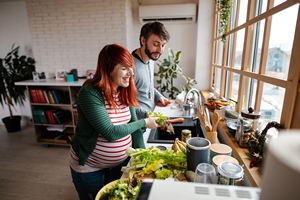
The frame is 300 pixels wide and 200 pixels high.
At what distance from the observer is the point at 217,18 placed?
9.66 feet

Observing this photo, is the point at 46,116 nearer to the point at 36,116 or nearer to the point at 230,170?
the point at 36,116

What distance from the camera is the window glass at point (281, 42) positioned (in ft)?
3.29

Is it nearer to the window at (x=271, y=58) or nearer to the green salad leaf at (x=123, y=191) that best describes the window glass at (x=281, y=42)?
the window at (x=271, y=58)

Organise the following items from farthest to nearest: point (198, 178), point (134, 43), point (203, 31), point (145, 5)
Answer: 1. point (134, 43)
2. point (145, 5)
3. point (203, 31)
4. point (198, 178)

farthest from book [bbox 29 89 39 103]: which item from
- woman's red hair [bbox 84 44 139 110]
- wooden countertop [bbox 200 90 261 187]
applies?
wooden countertop [bbox 200 90 261 187]

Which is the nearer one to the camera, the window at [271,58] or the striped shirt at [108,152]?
the window at [271,58]

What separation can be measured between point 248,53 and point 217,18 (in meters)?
1.72

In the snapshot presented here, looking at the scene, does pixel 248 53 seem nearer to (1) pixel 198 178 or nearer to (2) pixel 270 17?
(2) pixel 270 17

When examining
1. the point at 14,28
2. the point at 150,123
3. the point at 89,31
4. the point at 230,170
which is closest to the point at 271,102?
the point at 230,170

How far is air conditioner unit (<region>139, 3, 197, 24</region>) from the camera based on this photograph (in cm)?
326

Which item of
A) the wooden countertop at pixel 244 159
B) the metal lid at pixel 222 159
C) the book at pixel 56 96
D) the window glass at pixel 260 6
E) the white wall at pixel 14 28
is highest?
the white wall at pixel 14 28

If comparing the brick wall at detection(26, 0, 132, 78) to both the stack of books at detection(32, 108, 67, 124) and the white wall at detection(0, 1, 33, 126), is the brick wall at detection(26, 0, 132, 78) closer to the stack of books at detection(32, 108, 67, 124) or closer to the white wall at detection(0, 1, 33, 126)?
the white wall at detection(0, 1, 33, 126)

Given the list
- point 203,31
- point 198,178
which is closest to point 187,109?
point 198,178

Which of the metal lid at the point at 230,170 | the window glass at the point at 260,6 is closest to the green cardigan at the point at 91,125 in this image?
the metal lid at the point at 230,170
